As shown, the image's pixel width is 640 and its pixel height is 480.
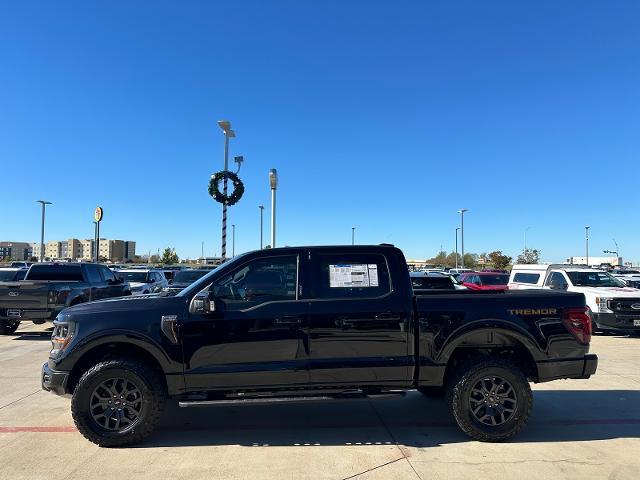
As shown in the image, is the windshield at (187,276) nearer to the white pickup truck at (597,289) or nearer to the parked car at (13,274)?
the parked car at (13,274)

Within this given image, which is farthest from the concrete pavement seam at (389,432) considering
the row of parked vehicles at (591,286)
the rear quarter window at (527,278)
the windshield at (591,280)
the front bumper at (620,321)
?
the rear quarter window at (527,278)

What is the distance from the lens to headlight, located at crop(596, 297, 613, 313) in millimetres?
12383

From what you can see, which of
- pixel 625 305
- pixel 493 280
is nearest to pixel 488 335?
pixel 625 305

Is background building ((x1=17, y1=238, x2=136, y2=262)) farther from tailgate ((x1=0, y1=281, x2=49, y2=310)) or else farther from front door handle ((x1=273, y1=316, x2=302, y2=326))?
front door handle ((x1=273, y1=316, x2=302, y2=326))

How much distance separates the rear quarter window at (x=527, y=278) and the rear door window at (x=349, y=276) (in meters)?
11.6

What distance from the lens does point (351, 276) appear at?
527 cm

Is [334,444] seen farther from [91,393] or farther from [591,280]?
[591,280]

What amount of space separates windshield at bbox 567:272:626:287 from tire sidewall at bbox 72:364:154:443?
12.5 m

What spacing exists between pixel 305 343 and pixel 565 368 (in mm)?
2699

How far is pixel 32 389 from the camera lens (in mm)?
7246

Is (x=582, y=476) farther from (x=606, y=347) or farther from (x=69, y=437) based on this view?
(x=606, y=347)

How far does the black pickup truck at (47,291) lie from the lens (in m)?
11.9

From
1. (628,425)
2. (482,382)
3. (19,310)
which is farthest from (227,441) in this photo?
(19,310)

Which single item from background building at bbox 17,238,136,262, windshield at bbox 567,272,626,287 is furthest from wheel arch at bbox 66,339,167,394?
background building at bbox 17,238,136,262
